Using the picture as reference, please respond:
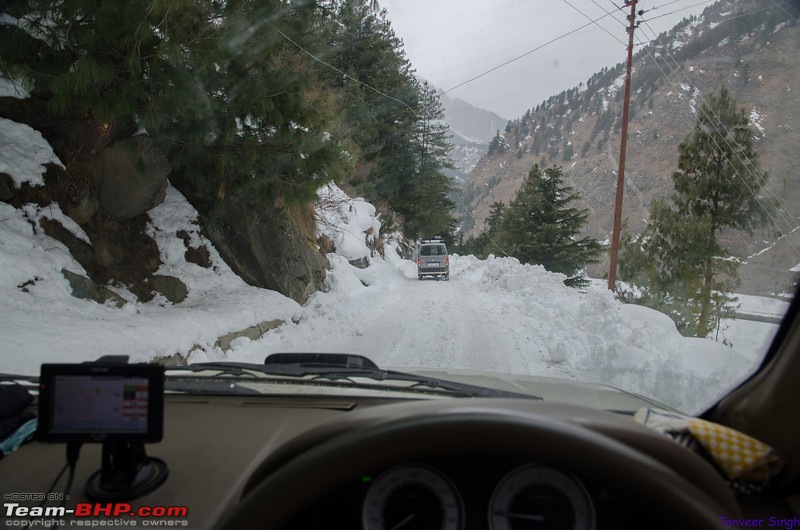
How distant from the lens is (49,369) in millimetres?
1849

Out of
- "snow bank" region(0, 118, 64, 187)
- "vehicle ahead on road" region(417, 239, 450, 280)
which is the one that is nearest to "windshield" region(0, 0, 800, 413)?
"snow bank" region(0, 118, 64, 187)

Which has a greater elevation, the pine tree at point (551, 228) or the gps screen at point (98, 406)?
the pine tree at point (551, 228)

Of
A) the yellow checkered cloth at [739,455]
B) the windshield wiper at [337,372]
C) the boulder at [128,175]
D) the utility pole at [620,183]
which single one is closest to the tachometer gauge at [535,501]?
the yellow checkered cloth at [739,455]

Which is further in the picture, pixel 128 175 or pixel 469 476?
pixel 128 175

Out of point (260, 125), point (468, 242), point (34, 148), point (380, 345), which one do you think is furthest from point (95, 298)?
point (468, 242)

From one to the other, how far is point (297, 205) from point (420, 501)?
8.73 meters

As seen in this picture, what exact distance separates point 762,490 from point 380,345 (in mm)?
7363

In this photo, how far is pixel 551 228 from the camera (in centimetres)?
2753

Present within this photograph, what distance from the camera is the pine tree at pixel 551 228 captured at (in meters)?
26.5

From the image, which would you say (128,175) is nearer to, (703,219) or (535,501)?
(535,501)

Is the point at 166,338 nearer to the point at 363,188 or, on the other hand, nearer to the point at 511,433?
the point at 511,433

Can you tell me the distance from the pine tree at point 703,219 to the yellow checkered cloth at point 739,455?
3.51 m

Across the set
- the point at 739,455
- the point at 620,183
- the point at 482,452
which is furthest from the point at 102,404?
the point at 620,183

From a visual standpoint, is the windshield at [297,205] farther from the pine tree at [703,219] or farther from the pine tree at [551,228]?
the pine tree at [551,228]
